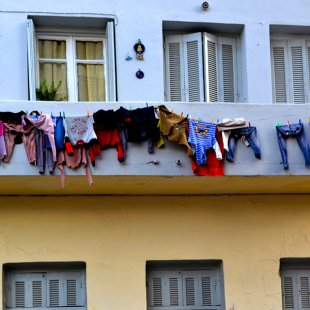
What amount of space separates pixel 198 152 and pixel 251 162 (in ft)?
2.68

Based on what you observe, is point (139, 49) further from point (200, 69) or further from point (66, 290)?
point (66, 290)

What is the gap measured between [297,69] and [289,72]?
15cm

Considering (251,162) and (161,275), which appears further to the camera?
(161,275)

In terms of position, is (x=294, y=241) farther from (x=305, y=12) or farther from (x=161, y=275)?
(x=305, y=12)

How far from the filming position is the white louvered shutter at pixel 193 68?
520 inches

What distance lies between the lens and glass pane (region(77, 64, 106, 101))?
42.6 ft

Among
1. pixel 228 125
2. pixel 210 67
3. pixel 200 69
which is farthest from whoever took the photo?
pixel 210 67

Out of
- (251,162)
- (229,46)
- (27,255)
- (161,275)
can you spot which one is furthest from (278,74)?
(27,255)

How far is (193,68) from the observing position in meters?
13.3

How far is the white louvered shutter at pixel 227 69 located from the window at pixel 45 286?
3640 mm

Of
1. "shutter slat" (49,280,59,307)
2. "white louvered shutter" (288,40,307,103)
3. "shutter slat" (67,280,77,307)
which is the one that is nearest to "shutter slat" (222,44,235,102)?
"white louvered shutter" (288,40,307,103)

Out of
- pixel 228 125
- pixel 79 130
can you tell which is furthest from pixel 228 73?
pixel 79 130

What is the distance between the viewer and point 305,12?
13.6m

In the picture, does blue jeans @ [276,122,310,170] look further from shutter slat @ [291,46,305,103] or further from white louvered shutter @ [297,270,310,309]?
white louvered shutter @ [297,270,310,309]
